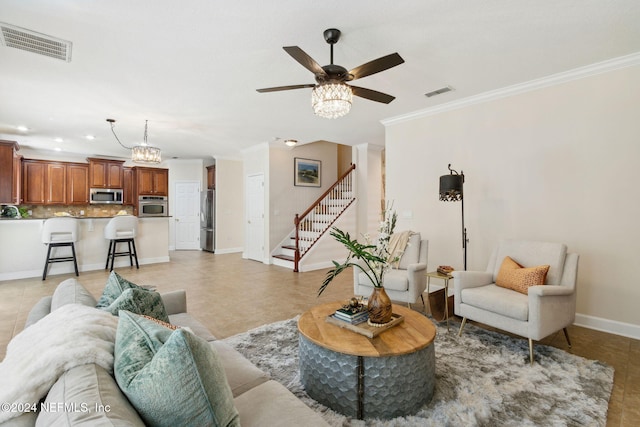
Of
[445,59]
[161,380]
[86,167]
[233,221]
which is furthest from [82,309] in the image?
[86,167]

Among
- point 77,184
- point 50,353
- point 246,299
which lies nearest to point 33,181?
point 77,184

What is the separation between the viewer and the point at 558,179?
355cm

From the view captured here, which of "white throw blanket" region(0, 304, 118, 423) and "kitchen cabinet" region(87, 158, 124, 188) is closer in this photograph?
"white throw blanket" region(0, 304, 118, 423)

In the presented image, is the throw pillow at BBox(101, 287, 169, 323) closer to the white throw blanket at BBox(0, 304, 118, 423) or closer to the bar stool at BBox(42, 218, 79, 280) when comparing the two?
the white throw blanket at BBox(0, 304, 118, 423)

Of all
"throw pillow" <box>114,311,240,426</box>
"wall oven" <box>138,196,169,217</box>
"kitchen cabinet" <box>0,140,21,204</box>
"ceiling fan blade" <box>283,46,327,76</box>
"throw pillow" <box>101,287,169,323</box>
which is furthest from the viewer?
"wall oven" <box>138,196,169,217</box>

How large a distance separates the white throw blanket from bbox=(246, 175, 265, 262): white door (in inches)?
245

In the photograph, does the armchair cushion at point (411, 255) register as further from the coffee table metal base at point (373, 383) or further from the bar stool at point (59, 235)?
the bar stool at point (59, 235)

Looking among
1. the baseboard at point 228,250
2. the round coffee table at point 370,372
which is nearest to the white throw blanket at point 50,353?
the round coffee table at point 370,372

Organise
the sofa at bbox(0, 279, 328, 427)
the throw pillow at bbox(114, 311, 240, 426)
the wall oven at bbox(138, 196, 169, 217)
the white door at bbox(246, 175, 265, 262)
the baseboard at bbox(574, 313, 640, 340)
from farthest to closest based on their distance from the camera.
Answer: the wall oven at bbox(138, 196, 169, 217) → the white door at bbox(246, 175, 265, 262) → the baseboard at bbox(574, 313, 640, 340) → the throw pillow at bbox(114, 311, 240, 426) → the sofa at bbox(0, 279, 328, 427)

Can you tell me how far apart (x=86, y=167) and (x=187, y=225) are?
294 cm

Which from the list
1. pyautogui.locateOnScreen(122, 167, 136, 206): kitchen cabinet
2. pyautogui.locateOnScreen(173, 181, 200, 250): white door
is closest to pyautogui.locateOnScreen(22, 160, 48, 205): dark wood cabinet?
pyautogui.locateOnScreen(122, 167, 136, 206): kitchen cabinet

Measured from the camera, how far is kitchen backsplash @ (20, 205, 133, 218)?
777 cm

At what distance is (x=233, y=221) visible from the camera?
9.12 metres

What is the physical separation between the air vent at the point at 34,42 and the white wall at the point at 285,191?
4493mm
